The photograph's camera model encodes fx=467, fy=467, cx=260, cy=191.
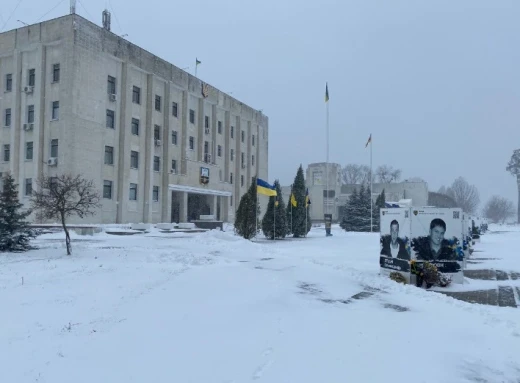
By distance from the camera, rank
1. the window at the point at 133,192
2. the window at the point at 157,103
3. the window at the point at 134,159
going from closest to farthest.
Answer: the window at the point at 133,192
the window at the point at 134,159
the window at the point at 157,103

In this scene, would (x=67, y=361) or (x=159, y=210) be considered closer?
(x=67, y=361)

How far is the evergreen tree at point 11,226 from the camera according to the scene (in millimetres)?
18188

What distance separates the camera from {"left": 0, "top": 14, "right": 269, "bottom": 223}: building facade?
35.2 m

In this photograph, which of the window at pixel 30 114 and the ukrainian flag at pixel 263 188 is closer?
the ukrainian flag at pixel 263 188

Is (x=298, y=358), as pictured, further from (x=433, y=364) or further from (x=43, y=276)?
(x=43, y=276)

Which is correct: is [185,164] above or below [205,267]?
above

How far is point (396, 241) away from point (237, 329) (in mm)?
8266

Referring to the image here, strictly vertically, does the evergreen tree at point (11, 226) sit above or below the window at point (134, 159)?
below

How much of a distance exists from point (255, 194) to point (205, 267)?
16016mm

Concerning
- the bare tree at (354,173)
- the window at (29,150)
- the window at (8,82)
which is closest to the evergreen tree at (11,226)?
the window at (29,150)

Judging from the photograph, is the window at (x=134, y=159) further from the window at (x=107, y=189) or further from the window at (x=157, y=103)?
the window at (x=157, y=103)

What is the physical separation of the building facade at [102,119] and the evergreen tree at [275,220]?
512 inches

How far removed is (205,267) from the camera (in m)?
14.8

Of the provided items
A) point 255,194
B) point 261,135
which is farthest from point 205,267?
point 261,135
